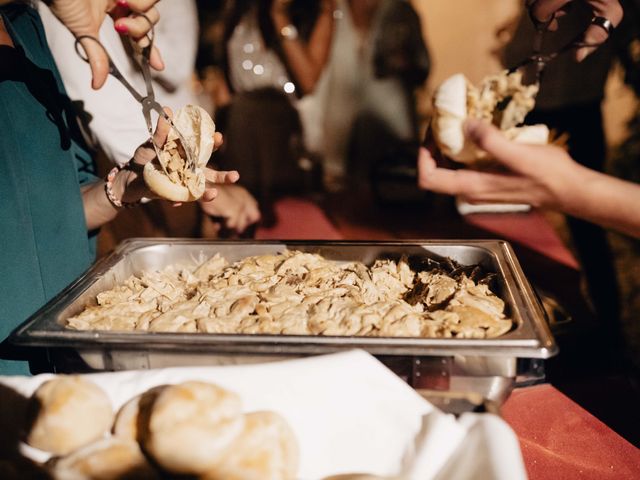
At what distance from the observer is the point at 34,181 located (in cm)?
157

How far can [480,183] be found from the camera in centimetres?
173

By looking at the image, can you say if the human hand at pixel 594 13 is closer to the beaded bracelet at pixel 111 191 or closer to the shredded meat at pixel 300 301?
the shredded meat at pixel 300 301

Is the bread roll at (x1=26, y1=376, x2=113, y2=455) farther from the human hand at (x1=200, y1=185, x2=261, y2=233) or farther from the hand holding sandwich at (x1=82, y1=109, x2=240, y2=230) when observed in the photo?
the human hand at (x1=200, y1=185, x2=261, y2=233)

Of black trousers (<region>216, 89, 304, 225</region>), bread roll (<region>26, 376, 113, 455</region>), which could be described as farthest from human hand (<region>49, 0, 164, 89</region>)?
black trousers (<region>216, 89, 304, 225</region>)

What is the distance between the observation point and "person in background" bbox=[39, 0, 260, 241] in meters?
1.81

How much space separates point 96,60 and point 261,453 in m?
1.16

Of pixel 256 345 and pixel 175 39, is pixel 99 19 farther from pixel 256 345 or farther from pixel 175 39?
pixel 256 345

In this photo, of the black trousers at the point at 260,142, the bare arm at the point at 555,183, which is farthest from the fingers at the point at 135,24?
the black trousers at the point at 260,142

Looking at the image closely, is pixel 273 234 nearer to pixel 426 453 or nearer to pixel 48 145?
pixel 48 145

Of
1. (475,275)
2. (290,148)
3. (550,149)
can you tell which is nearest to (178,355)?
(475,275)

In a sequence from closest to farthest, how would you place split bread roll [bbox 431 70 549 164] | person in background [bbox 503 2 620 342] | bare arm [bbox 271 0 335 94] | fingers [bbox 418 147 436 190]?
split bread roll [bbox 431 70 549 164]
fingers [bbox 418 147 436 190]
person in background [bbox 503 2 620 342]
bare arm [bbox 271 0 335 94]

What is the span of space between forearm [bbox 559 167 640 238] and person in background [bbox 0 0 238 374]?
3.87 feet

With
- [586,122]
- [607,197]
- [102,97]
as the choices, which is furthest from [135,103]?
[586,122]

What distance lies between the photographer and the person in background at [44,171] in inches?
55.9
